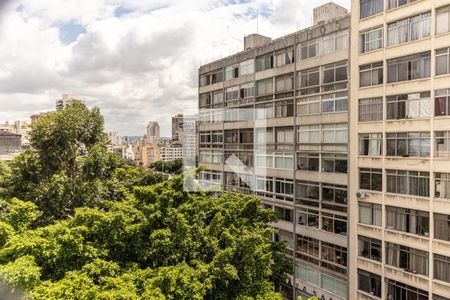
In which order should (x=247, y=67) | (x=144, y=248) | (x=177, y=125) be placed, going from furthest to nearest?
(x=177, y=125) < (x=247, y=67) < (x=144, y=248)

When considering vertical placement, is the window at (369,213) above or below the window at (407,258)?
above

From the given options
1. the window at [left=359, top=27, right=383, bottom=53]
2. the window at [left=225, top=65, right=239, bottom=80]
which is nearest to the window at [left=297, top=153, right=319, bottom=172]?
the window at [left=359, top=27, right=383, bottom=53]

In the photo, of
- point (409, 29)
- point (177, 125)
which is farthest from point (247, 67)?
point (409, 29)

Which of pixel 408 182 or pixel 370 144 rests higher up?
pixel 370 144

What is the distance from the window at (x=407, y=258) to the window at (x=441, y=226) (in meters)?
0.71

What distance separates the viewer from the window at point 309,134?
13.5m

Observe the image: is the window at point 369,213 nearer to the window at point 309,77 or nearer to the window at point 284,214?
the window at point 284,214

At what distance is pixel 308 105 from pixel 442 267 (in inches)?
269

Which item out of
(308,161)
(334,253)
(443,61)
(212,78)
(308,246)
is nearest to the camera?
(443,61)

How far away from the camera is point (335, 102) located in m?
12.8

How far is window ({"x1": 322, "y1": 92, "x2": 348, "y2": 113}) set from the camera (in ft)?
41.0

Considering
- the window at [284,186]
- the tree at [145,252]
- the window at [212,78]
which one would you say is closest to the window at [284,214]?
the window at [284,186]

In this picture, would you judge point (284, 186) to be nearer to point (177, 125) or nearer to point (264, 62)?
point (264, 62)

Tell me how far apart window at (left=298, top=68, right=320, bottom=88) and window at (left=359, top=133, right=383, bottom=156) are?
2790 millimetres
